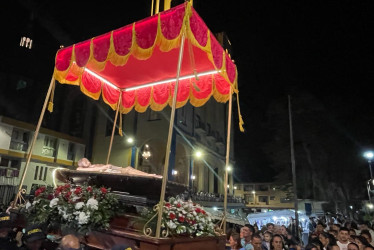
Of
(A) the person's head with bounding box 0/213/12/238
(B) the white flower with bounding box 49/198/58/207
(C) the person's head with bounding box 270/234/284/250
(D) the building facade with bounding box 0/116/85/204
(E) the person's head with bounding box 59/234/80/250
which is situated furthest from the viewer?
(D) the building facade with bounding box 0/116/85/204

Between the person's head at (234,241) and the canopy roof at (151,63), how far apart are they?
3993 millimetres

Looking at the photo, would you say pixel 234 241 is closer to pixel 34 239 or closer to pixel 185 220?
pixel 185 220

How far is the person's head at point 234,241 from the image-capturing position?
7383mm

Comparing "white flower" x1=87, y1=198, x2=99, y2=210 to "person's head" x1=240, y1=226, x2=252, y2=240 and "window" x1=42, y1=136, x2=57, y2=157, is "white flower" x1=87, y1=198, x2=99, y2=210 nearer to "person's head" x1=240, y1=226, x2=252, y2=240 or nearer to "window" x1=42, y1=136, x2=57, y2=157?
"person's head" x1=240, y1=226, x2=252, y2=240

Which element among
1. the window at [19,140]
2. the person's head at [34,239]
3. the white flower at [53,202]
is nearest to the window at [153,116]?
the window at [19,140]

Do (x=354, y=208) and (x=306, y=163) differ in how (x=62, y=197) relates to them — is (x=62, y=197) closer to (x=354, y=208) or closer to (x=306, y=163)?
(x=306, y=163)

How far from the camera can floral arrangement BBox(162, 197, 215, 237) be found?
14.2ft

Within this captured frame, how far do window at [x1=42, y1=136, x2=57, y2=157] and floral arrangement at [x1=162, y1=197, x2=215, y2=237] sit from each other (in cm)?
2124

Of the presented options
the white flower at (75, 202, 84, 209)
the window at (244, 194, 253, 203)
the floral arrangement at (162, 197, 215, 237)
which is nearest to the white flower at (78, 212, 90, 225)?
the white flower at (75, 202, 84, 209)

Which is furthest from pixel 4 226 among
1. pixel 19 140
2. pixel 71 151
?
pixel 71 151

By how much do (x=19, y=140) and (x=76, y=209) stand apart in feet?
65.0

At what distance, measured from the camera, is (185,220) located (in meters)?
4.61

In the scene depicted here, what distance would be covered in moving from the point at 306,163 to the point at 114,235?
2844cm

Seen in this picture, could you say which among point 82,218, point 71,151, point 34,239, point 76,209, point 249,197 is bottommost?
point 34,239
